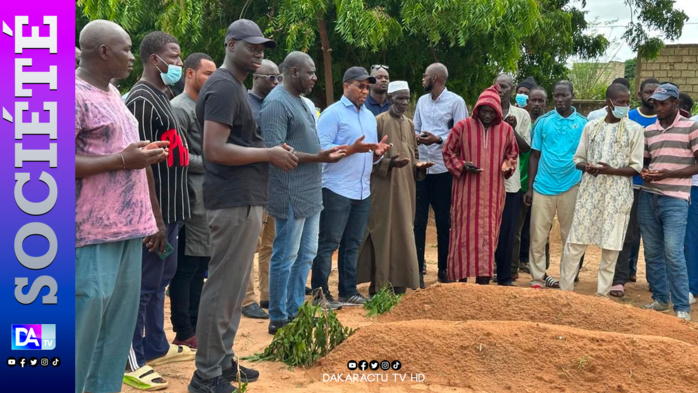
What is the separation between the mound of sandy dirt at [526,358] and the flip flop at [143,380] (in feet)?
3.15

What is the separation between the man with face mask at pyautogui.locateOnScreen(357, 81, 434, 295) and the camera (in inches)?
281

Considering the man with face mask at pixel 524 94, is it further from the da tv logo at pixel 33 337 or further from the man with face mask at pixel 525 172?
the da tv logo at pixel 33 337

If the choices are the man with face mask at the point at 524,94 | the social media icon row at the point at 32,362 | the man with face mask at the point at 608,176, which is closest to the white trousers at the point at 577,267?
the man with face mask at the point at 608,176

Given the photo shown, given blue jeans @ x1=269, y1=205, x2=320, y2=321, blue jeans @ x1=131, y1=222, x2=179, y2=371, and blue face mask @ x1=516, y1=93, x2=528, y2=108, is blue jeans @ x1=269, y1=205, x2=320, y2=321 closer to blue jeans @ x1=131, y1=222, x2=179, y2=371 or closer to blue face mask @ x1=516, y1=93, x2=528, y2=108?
blue jeans @ x1=131, y1=222, x2=179, y2=371

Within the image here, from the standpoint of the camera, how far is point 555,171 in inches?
307

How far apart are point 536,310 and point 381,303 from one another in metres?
1.33

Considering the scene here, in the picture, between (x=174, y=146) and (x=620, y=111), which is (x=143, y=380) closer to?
(x=174, y=146)

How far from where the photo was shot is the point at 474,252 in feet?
24.0

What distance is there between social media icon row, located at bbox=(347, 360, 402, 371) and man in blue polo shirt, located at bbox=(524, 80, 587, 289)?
3.26 meters

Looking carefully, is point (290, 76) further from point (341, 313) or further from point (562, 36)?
point (562, 36)

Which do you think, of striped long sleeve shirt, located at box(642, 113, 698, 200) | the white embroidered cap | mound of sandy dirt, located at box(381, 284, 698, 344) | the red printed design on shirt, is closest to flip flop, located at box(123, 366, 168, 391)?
the red printed design on shirt

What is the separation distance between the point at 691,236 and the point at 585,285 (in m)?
1.33

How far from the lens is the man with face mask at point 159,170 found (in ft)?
15.1

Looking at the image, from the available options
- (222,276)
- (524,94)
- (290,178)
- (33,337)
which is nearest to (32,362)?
(33,337)
